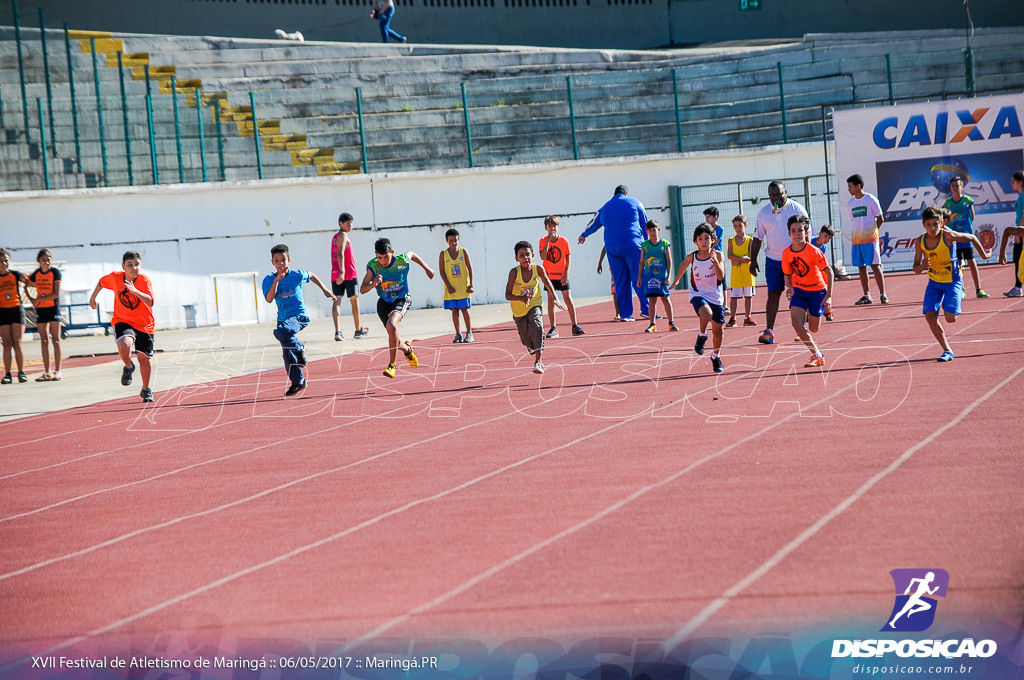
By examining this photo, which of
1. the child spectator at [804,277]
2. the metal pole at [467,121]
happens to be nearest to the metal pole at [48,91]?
the metal pole at [467,121]

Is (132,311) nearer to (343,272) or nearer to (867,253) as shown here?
(343,272)

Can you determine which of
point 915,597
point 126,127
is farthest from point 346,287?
point 915,597

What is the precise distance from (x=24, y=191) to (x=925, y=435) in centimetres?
2276

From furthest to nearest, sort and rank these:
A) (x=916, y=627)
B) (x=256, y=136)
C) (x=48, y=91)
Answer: (x=48, y=91)
(x=256, y=136)
(x=916, y=627)

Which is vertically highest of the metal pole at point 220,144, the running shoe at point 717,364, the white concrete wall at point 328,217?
the metal pole at point 220,144

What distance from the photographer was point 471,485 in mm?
8078

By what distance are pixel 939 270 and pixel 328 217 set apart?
1727 centimetres

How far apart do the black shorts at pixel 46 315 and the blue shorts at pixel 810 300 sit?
1061 centimetres

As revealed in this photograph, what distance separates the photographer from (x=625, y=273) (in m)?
19.0

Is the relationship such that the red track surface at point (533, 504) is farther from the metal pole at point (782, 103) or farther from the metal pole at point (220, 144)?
the metal pole at point (782, 103)

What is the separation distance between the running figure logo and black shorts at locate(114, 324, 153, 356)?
10.3m

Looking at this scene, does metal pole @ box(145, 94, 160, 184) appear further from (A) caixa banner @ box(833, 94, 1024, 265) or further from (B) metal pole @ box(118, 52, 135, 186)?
(A) caixa banner @ box(833, 94, 1024, 265)

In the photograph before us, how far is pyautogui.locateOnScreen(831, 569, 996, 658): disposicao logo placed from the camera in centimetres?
467

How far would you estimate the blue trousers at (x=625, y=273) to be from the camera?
1873 centimetres
